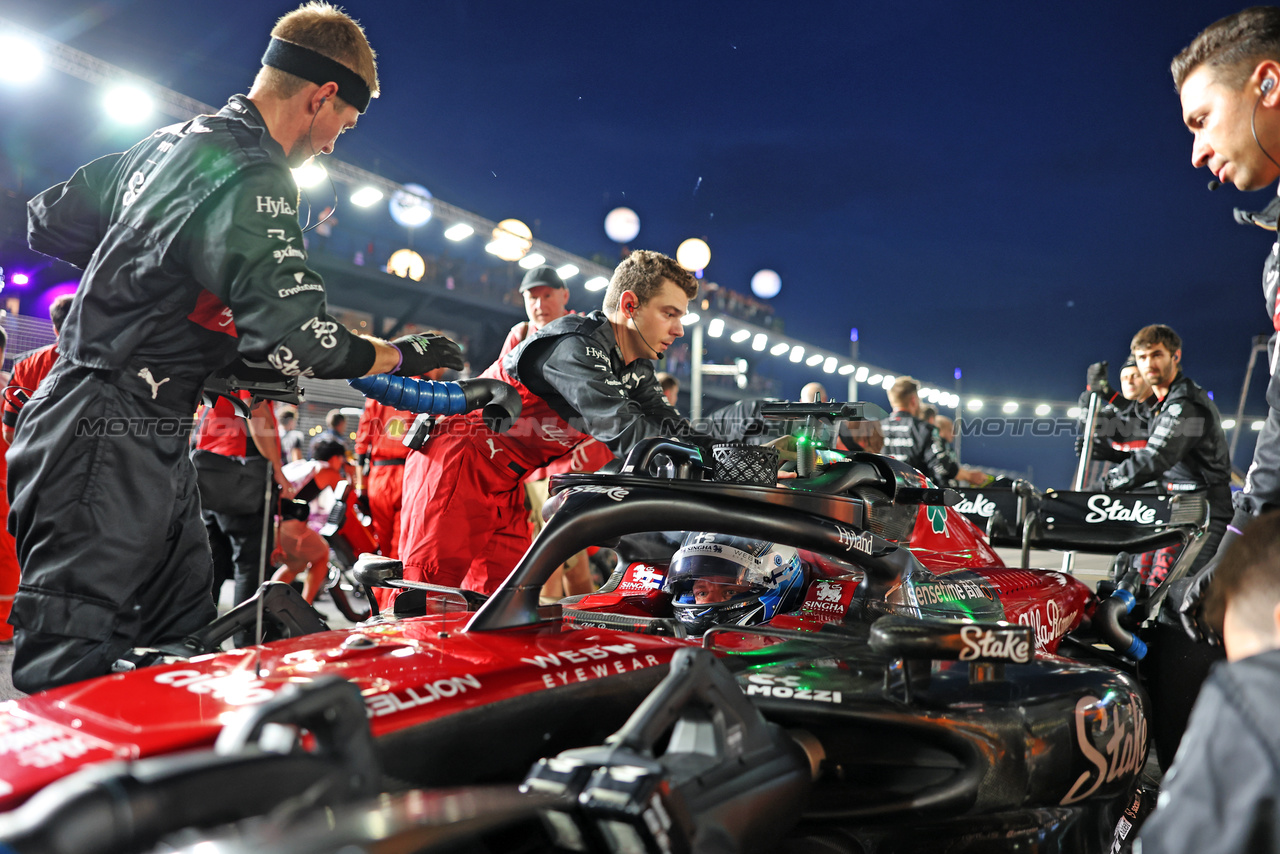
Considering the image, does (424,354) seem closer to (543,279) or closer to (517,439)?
(517,439)

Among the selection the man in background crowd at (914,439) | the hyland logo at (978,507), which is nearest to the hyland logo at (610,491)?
the hyland logo at (978,507)

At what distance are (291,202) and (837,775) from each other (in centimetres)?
164

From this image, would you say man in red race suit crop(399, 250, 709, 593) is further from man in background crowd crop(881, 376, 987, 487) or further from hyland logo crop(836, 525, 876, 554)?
man in background crowd crop(881, 376, 987, 487)

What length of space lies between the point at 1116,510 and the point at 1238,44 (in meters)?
2.96

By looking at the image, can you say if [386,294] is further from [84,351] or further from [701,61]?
[84,351]

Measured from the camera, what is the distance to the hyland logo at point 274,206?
1921 mm

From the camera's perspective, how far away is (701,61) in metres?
7.75

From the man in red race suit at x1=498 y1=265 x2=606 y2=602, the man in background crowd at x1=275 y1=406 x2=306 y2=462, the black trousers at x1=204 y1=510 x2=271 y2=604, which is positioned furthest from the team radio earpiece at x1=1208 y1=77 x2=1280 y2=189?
the man in background crowd at x1=275 y1=406 x2=306 y2=462

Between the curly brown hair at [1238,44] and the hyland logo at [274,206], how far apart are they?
2.08 meters

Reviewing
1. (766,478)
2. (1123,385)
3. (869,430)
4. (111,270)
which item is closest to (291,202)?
(111,270)

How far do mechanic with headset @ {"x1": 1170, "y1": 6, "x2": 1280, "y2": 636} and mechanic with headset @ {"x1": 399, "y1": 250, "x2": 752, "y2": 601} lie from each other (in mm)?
1729

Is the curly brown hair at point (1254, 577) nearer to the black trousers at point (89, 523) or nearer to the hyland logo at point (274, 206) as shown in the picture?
the hyland logo at point (274, 206)

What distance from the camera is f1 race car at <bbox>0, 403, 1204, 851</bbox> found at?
880 mm

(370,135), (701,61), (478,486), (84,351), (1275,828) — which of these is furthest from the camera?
(370,135)
